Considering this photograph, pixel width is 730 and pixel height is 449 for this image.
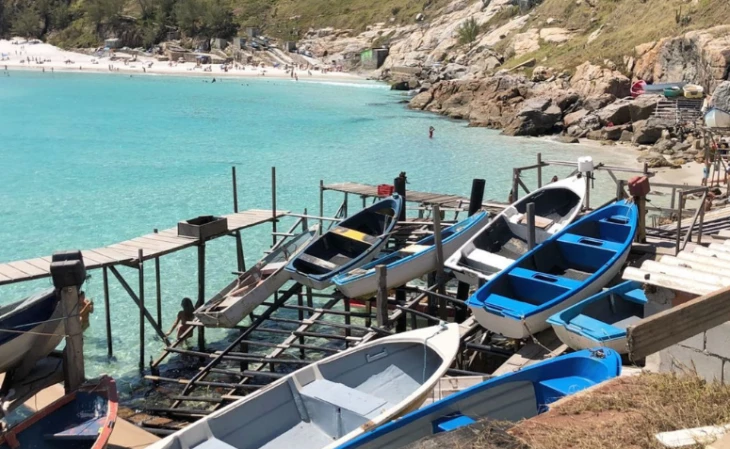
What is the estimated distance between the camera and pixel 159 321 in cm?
1553

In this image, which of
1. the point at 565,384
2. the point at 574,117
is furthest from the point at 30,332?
the point at 574,117

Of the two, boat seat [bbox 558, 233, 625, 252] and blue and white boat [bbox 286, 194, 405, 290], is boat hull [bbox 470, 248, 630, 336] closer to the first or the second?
boat seat [bbox 558, 233, 625, 252]

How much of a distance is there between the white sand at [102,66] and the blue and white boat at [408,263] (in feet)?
288

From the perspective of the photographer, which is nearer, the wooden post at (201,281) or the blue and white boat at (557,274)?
the blue and white boat at (557,274)

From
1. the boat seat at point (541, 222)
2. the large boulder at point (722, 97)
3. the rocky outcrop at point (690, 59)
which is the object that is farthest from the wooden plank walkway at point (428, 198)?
the rocky outcrop at point (690, 59)

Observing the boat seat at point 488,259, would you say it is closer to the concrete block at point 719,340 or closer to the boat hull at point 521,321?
the boat hull at point 521,321

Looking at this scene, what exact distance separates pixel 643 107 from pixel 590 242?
30285 mm

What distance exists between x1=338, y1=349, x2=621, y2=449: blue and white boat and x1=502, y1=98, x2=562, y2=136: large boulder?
3794cm

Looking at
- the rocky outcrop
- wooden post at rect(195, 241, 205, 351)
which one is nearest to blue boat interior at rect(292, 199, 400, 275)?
wooden post at rect(195, 241, 205, 351)

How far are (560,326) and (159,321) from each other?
8.84m

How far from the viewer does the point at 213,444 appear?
27.3ft

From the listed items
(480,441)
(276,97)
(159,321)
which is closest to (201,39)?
(276,97)

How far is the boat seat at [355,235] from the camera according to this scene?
16.5 meters

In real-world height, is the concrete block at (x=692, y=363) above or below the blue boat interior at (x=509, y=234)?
above
